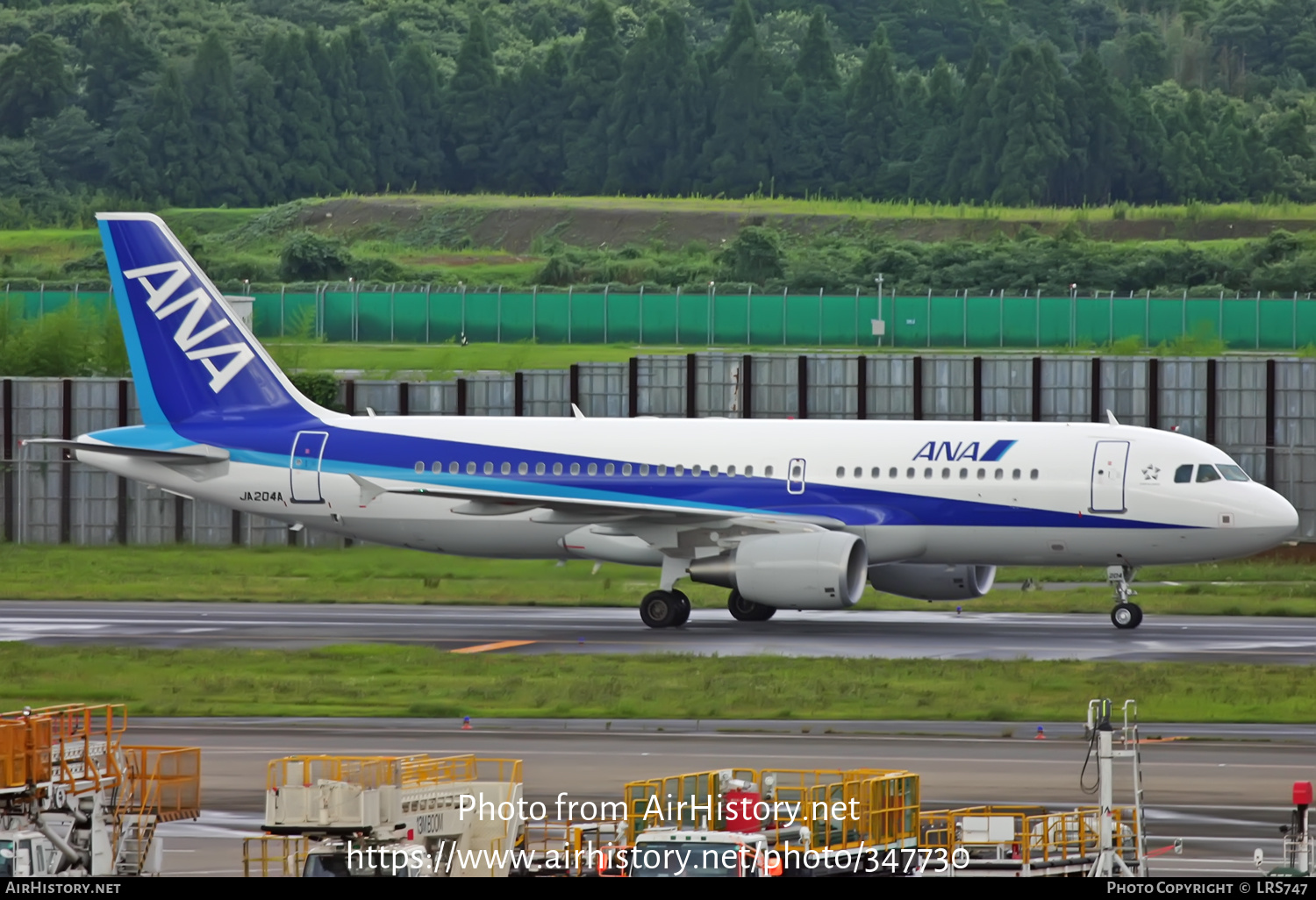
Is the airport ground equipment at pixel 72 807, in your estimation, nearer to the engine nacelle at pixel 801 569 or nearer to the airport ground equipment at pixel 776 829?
the airport ground equipment at pixel 776 829

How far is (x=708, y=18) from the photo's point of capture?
197750mm

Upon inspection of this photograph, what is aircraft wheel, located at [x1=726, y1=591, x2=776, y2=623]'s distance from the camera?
1703 inches

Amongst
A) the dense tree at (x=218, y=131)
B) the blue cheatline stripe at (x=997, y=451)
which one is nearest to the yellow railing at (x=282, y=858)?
the blue cheatline stripe at (x=997, y=451)

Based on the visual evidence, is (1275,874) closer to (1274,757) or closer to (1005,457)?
(1274,757)

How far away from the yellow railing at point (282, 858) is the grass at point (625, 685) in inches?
422

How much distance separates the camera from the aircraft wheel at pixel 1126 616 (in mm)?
41344

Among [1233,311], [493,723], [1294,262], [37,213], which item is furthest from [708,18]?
[493,723]

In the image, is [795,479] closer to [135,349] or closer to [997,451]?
[997,451]

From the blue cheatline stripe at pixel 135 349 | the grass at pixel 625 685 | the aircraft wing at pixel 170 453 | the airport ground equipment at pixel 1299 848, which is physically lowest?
the grass at pixel 625 685

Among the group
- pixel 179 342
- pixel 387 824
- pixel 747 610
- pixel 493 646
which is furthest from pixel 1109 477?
pixel 387 824

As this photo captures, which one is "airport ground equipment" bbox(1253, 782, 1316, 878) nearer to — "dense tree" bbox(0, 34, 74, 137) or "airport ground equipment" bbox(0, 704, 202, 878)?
"airport ground equipment" bbox(0, 704, 202, 878)

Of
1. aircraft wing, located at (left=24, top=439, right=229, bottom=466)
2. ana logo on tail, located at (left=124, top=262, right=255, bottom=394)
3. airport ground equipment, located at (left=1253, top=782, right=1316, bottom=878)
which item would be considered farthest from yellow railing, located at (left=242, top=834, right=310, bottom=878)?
ana logo on tail, located at (left=124, top=262, right=255, bottom=394)

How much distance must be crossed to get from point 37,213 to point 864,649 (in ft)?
394

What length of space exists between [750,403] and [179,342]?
2080 centimetres
